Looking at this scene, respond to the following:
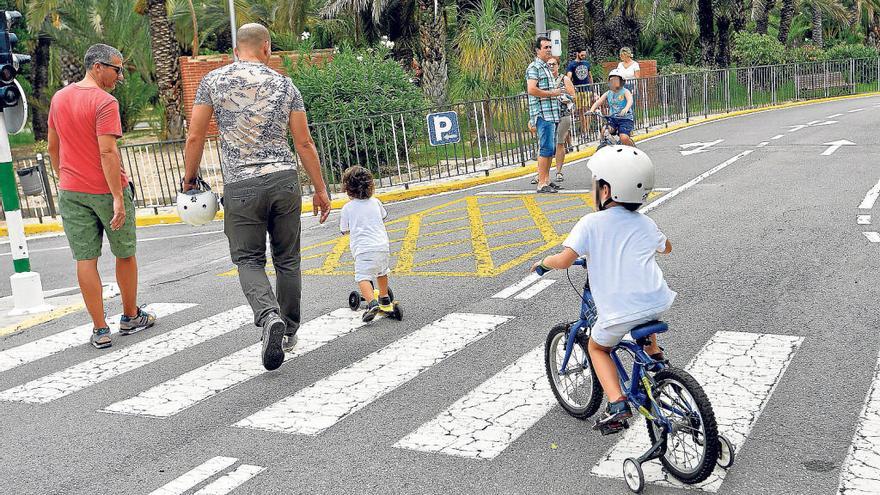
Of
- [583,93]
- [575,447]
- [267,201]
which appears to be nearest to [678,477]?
[575,447]

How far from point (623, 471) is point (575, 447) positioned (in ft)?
1.51

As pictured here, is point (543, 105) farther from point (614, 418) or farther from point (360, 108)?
point (614, 418)

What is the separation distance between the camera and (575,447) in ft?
15.7

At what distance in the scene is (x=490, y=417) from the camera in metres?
5.21

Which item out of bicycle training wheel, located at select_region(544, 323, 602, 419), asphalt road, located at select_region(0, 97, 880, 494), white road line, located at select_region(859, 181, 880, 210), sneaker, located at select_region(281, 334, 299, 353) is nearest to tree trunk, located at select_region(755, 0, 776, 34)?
white road line, located at select_region(859, 181, 880, 210)

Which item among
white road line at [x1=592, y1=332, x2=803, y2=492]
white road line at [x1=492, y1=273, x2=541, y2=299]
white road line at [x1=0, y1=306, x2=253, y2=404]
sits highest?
white road line at [x1=0, y1=306, x2=253, y2=404]

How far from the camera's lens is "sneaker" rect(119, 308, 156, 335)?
7691 millimetres

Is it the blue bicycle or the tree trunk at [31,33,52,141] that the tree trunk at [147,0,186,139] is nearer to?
the tree trunk at [31,33,52,141]

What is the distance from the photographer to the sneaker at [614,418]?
4480mm

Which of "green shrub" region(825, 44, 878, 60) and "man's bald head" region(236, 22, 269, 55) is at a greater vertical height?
"man's bald head" region(236, 22, 269, 55)

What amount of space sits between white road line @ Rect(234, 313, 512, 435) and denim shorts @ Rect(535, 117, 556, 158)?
650 cm

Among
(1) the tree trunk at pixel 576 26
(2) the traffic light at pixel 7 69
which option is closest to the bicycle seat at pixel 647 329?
(2) the traffic light at pixel 7 69

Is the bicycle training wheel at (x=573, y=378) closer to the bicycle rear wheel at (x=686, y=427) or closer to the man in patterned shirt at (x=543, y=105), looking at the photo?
the bicycle rear wheel at (x=686, y=427)

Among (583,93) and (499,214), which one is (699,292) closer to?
(499,214)
